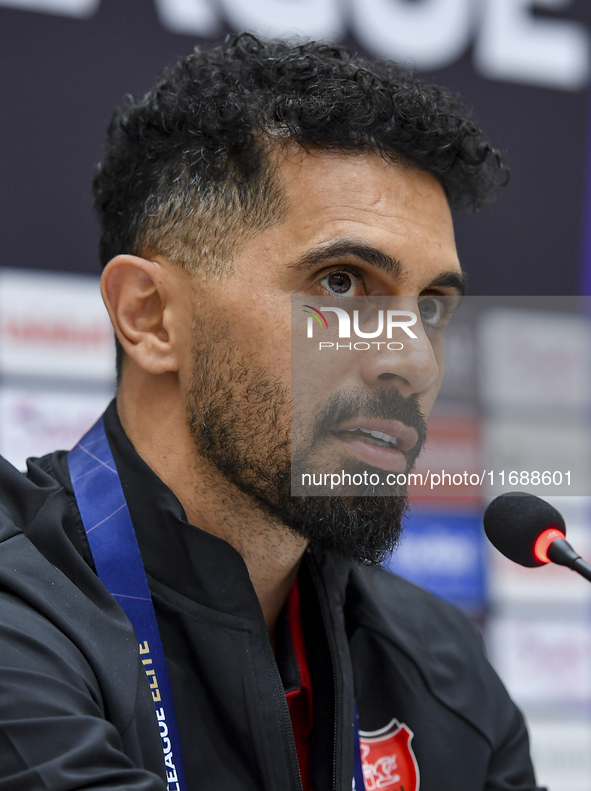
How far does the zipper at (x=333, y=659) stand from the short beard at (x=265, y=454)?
100mm

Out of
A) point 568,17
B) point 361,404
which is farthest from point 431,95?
point 568,17

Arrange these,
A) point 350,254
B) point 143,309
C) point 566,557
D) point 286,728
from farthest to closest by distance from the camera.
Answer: point 143,309
point 350,254
point 286,728
point 566,557

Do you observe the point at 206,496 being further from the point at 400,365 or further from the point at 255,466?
the point at 400,365

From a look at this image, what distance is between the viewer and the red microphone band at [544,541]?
2.83 ft

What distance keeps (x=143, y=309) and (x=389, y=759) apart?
736mm

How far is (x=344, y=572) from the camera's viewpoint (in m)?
1.25

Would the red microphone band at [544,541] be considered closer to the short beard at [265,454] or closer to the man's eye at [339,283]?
the short beard at [265,454]

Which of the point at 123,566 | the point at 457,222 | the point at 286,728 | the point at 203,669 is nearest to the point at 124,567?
the point at 123,566

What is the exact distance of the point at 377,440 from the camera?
99cm

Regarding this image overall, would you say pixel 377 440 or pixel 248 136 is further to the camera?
pixel 248 136

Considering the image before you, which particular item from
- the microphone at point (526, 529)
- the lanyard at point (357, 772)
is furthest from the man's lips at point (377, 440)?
the lanyard at point (357, 772)

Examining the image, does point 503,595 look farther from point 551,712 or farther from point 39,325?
point 39,325

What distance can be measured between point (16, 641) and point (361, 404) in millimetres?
460

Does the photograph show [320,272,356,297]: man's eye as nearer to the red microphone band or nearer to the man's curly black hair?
the man's curly black hair
